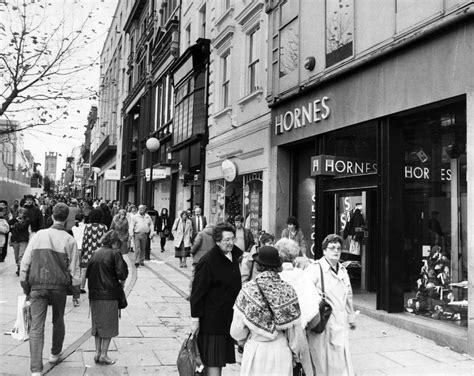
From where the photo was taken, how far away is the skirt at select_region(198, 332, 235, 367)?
412cm

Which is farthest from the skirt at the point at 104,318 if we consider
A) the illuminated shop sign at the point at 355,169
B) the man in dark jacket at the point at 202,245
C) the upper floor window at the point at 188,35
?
the upper floor window at the point at 188,35

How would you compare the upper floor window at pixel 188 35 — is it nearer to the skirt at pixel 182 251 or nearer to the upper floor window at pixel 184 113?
the upper floor window at pixel 184 113

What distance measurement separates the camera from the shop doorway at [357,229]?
9.55m

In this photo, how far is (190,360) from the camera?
404 centimetres

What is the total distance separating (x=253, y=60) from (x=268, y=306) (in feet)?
39.0

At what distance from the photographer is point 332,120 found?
9750mm

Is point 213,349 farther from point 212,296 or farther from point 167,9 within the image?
point 167,9

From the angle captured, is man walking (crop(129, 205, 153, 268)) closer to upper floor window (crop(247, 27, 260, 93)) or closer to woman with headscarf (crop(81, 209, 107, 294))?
woman with headscarf (crop(81, 209, 107, 294))

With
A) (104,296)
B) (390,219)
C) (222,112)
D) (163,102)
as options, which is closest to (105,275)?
(104,296)

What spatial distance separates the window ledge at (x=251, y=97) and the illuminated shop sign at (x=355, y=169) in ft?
13.0

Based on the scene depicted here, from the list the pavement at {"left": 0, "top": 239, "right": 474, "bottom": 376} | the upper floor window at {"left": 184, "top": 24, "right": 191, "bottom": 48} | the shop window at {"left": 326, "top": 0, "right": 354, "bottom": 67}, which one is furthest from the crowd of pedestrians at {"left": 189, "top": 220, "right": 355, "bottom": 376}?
the upper floor window at {"left": 184, "top": 24, "right": 191, "bottom": 48}

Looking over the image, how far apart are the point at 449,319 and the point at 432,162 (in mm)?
2776

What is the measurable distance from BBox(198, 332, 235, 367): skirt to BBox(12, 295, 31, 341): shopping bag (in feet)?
6.87

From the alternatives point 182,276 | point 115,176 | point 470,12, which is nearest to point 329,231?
point 182,276
